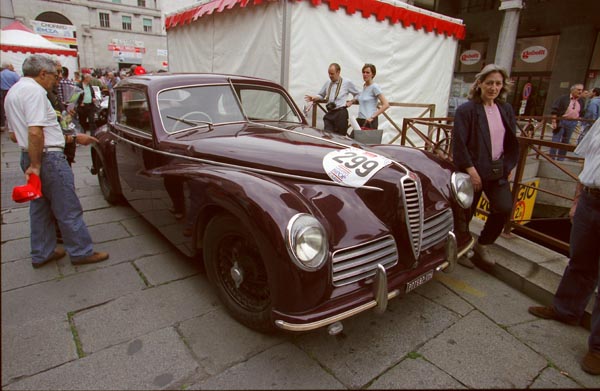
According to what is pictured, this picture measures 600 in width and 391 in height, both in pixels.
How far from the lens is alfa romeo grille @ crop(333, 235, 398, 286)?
209cm

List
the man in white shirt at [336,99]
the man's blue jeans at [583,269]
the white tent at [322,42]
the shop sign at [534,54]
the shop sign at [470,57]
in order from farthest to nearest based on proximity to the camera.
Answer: the shop sign at [470,57] < the shop sign at [534,54] < the white tent at [322,42] < the man in white shirt at [336,99] < the man's blue jeans at [583,269]

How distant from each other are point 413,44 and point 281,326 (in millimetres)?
→ 7411

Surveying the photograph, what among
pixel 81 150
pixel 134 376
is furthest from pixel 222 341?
pixel 81 150

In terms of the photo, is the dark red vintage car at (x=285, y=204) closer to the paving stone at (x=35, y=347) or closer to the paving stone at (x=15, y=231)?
the paving stone at (x=35, y=347)

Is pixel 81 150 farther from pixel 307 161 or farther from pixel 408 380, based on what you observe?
pixel 408 380

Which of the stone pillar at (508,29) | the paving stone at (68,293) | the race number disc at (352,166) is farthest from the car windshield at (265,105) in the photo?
the stone pillar at (508,29)

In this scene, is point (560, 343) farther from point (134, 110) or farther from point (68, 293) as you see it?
point (134, 110)

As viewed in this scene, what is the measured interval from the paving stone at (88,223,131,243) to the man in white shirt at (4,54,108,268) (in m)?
0.47

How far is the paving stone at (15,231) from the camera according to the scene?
12.8ft

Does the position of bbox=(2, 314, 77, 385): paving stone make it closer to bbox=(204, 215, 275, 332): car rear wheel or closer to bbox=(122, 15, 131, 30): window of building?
bbox=(204, 215, 275, 332): car rear wheel

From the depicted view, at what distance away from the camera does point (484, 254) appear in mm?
3393

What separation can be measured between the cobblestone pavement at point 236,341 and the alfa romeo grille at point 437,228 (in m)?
0.57

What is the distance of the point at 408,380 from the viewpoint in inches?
82.4

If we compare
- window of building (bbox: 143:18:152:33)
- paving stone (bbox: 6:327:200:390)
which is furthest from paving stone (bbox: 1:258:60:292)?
window of building (bbox: 143:18:152:33)
